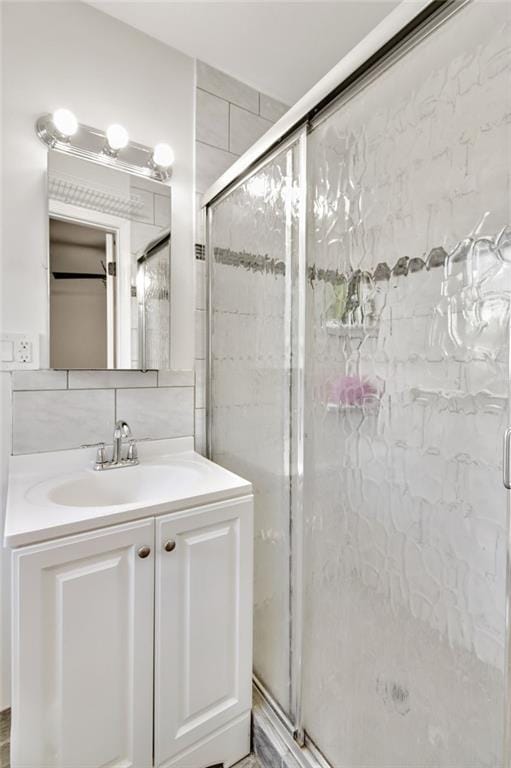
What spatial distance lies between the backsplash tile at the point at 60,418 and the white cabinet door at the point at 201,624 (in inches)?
23.3

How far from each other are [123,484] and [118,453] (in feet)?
0.40

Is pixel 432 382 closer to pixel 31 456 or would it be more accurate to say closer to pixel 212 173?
pixel 31 456

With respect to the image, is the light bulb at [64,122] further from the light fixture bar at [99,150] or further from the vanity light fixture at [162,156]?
the vanity light fixture at [162,156]

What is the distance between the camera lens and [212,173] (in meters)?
1.69

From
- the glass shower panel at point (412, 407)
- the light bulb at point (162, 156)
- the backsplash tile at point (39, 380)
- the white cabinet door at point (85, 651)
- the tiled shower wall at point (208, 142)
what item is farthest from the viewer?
the tiled shower wall at point (208, 142)

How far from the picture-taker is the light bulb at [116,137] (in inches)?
55.9

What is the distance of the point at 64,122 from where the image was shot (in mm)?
1330

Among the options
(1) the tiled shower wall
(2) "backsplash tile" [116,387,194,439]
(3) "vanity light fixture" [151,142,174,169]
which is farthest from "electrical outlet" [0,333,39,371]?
(3) "vanity light fixture" [151,142,174,169]

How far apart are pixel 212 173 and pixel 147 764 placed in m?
2.07

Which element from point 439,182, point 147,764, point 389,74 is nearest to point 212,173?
point 389,74

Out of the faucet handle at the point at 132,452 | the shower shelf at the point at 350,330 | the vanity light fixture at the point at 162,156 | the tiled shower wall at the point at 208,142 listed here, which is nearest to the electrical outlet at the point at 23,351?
the faucet handle at the point at 132,452

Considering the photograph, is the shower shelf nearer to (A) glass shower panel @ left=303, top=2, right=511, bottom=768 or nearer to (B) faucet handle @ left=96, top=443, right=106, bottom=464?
(A) glass shower panel @ left=303, top=2, right=511, bottom=768

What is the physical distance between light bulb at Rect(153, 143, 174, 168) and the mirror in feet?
0.28

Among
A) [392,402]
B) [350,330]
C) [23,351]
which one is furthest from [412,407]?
[23,351]
